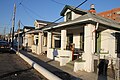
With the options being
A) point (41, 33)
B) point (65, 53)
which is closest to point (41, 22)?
point (41, 33)

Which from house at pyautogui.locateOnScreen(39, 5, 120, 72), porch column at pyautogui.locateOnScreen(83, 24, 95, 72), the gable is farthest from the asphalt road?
the gable

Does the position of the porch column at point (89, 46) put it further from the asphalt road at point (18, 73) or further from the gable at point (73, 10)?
the gable at point (73, 10)

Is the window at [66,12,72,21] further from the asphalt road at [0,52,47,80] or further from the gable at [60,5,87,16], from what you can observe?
the asphalt road at [0,52,47,80]

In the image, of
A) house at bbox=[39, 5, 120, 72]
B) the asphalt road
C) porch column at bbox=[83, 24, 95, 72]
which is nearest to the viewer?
the asphalt road

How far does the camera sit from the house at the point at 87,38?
10.8m

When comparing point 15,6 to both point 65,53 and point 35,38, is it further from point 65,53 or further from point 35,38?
point 65,53

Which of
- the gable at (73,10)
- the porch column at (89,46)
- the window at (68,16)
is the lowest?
the porch column at (89,46)

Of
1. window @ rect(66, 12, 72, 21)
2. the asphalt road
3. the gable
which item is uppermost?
the gable

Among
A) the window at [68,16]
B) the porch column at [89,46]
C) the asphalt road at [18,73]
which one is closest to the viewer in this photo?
the asphalt road at [18,73]

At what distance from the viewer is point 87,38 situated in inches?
438

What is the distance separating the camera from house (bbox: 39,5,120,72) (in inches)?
427

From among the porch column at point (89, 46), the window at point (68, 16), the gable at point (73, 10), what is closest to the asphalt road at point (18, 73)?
the porch column at point (89, 46)

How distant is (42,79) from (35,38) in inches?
866

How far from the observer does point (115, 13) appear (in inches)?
1772
